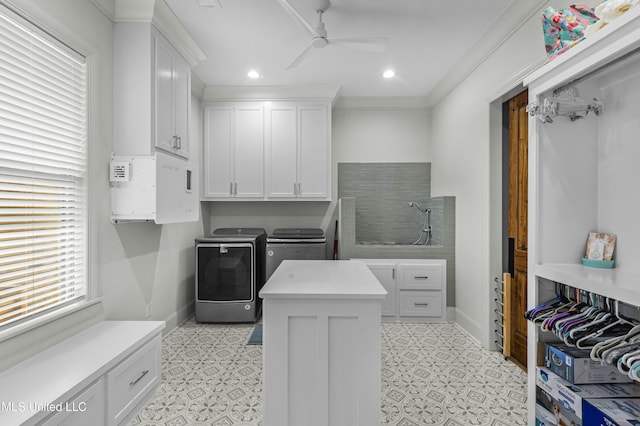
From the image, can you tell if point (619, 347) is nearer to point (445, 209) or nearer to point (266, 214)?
point (445, 209)

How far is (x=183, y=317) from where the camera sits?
3.73 m

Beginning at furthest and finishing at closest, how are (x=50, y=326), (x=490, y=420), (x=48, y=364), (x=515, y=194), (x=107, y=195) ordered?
(x=515, y=194) < (x=107, y=195) < (x=490, y=420) < (x=50, y=326) < (x=48, y=364)

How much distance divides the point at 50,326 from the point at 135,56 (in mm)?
1785

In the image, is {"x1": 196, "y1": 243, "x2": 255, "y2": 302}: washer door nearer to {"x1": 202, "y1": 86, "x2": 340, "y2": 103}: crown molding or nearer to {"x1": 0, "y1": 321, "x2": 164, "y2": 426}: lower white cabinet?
{"x1": 0, "y1": 321, "x2": 164, "y2": 426}: lower white cabinet

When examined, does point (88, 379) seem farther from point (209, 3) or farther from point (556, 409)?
point (209, 3)

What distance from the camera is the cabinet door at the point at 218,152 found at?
13.8 feet

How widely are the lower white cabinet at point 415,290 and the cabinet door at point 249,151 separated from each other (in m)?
1.72

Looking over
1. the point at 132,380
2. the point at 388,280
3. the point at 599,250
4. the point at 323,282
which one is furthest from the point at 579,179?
the point at 388,280

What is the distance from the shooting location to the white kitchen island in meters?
1.57

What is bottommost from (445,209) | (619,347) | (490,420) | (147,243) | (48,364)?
(490,420)

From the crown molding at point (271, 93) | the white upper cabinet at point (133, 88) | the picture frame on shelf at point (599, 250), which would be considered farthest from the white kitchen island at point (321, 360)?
the crown molding at point (271, 93)

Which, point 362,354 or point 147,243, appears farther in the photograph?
point 147,243

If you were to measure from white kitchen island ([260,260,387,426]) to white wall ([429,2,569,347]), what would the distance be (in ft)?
6.21

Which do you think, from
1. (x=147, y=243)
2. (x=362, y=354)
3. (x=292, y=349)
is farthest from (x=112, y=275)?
(x=362, y=354)
